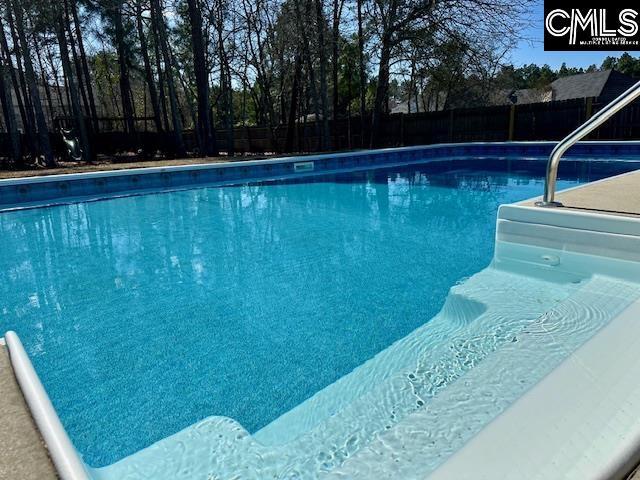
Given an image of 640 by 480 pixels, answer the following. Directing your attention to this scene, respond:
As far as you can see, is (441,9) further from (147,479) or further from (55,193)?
(147,479)

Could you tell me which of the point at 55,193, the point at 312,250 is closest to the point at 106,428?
the point at 312,250

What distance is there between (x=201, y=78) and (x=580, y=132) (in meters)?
11.8

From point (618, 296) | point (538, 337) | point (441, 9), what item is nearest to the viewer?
point (538, 337)

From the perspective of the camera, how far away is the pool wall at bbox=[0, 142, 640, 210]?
8.20 meters

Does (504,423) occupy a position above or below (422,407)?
above

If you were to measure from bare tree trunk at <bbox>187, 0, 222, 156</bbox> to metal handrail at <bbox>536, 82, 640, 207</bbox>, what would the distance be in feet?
37.7

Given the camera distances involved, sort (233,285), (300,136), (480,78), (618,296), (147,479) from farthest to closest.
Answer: (300,136), (480,78), (233,285), (618,296), (147,479)

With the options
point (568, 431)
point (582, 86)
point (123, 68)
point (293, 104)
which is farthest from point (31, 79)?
point (582, 86)

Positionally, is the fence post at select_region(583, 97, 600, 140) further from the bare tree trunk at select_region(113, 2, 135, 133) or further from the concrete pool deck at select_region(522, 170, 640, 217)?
the bare tree trunk at select_region(113, 2, 135, 133)

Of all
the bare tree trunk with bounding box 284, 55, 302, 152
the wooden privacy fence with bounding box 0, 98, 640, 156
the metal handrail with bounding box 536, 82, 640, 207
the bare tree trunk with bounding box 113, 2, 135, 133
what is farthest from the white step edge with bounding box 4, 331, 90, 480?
the bare tree trunk with bounding box 113, 2, 135, 133

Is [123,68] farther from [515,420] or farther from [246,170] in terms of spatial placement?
[515,420]

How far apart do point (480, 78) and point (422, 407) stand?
14.6 meters

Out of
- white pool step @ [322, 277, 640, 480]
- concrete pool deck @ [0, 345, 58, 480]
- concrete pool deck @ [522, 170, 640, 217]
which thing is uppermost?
concrete pool deck @ [522, 170, 640, 217]

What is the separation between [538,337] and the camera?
231 centimetres
